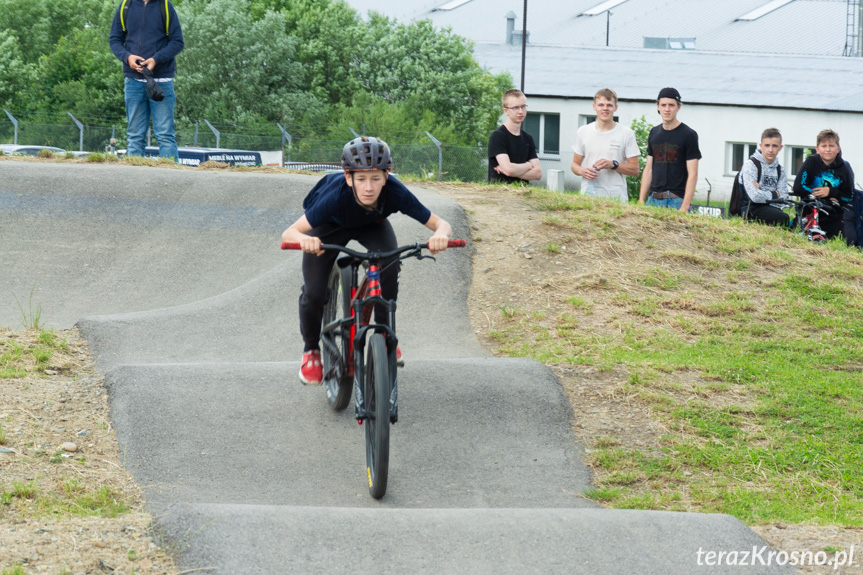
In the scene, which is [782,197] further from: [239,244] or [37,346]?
[37,346]

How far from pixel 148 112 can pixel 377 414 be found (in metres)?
8.75

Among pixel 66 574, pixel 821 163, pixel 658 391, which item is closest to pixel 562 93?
pixel 821 163

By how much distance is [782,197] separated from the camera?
11180 mm

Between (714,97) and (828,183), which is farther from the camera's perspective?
(714,97)

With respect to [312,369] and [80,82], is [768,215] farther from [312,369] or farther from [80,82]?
[80,82]

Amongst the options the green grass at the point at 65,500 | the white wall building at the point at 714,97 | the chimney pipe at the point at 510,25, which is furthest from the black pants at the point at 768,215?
the chimney pipe at the point at 510,25

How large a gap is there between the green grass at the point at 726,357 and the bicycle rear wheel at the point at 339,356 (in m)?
1.57

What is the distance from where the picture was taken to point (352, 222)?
5867 millimetres

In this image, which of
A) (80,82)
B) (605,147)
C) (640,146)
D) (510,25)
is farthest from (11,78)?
(605,147)

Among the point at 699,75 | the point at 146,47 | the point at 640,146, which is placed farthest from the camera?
the point at 699,75

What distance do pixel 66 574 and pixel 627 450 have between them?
3.43m

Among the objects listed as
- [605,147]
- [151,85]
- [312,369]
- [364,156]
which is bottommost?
[312,369]

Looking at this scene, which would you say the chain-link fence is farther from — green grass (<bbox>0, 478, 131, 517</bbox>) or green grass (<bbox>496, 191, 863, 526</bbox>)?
green grass (<bbox>0, 478, 131, 517</bbox>)

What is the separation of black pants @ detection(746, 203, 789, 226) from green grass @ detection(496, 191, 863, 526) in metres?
0.34
